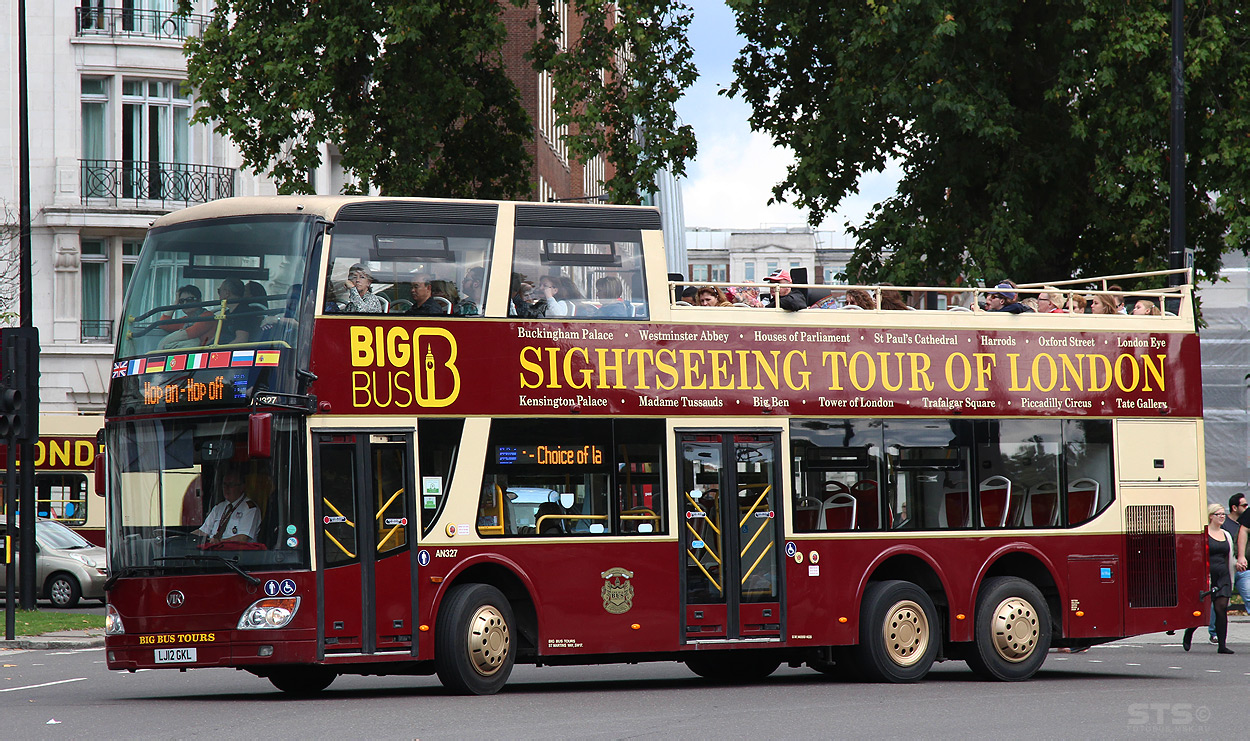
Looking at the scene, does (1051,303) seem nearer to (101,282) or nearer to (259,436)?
(259,436)

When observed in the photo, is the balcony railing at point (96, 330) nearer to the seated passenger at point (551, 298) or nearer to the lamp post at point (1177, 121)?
the lamp post at point (1177, 121)

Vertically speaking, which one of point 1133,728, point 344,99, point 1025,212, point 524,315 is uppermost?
point 344,99

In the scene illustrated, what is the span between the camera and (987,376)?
1627cm

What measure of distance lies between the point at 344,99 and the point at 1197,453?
16.6 meters

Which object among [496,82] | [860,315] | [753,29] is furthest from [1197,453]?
[496,82]

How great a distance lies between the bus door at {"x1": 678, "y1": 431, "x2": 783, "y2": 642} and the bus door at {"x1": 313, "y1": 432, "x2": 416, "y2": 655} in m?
2.59

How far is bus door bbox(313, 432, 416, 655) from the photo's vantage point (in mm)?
13305

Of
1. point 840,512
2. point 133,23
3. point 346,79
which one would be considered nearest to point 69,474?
point 346,79

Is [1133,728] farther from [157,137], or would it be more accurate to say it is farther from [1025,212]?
[157,137]

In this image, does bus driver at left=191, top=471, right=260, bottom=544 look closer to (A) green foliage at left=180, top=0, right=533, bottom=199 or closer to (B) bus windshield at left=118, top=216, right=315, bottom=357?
(B) bus windshield at left=118, top=216, right=315, bottom=357

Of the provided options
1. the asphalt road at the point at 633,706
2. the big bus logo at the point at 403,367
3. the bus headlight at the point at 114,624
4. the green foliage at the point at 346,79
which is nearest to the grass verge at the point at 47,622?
the asphalt road at the point at 633,706

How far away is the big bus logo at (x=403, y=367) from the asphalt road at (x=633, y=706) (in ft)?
8.05

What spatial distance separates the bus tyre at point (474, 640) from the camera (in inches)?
542

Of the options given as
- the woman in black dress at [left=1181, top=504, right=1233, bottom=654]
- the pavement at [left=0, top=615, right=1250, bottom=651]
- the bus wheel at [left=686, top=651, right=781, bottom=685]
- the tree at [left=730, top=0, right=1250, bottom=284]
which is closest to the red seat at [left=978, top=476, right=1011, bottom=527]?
the bus wheel at [left=686, top=651, right=781, bottom=685]
